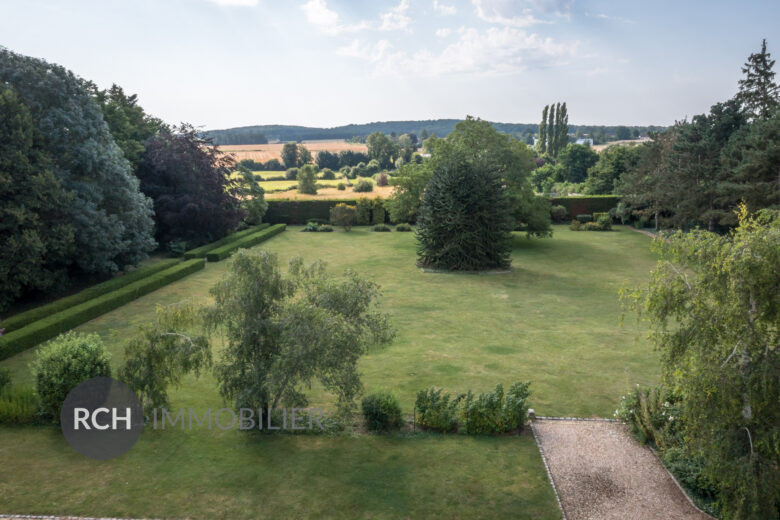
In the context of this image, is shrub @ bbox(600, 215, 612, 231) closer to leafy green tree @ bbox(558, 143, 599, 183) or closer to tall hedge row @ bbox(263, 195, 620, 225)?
tall hedge row @ bbox(263, 195, 620, 225)

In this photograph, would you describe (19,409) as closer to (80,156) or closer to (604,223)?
(80,156)

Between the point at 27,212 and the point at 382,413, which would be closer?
the point at 382,413

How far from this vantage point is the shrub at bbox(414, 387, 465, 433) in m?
11.9

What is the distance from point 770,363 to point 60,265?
25022 mm

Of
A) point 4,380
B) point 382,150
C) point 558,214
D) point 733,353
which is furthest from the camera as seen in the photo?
point 382,150

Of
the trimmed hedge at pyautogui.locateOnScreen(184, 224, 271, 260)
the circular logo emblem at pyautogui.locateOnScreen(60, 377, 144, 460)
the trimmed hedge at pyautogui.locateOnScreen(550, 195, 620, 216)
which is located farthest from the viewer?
the trimmed hedge at pyautogui.locateOnScreen(550, 195, 620, 216)

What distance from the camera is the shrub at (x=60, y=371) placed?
11.9 meters

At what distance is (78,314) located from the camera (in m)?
19.4

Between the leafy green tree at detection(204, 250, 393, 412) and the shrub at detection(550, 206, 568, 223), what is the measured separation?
39.9m

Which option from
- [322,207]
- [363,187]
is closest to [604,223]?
[322,207]

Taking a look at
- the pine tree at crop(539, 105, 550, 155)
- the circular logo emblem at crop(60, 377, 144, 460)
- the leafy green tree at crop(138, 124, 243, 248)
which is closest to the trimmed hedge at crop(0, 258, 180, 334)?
the leafy green tree at crop(138, 124, 243, 248)

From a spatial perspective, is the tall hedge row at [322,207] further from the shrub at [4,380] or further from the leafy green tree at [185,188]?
the shrub at [4,380]

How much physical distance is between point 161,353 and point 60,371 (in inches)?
99.0

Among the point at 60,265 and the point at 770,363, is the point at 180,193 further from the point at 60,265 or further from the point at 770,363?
the point at 770,363
